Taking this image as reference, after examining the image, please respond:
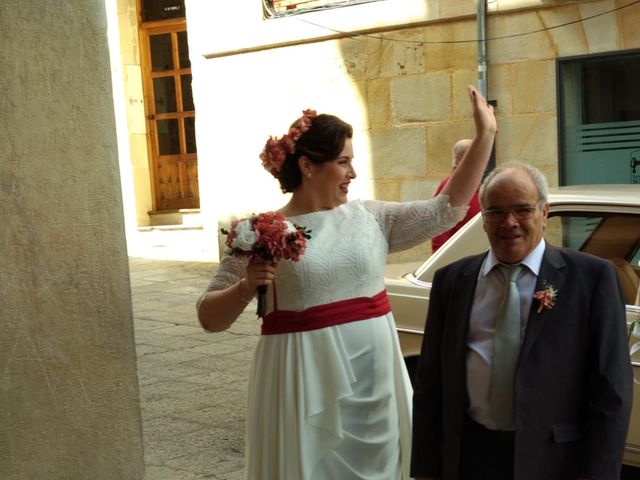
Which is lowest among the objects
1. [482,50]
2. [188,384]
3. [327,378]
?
[188,384]

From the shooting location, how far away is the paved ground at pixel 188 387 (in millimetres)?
5812

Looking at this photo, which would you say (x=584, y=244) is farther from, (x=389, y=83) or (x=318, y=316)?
(x=389, y=83)

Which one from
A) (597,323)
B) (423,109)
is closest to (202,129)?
(423,109)

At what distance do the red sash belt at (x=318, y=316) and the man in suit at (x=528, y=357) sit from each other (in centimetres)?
64

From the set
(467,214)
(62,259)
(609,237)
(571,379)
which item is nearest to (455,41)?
(467,214)

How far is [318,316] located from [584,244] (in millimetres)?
1872

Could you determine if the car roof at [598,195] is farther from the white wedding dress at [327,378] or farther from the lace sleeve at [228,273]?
the lace sleeve at [228,273]

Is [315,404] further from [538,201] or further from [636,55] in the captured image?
[636,55]

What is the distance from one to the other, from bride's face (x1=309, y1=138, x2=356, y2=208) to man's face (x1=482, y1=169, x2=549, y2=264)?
2.84 feet

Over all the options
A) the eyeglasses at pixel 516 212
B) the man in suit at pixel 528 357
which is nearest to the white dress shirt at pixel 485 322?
the man in suit at pixel 528 357

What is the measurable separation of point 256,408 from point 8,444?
4.09 feet

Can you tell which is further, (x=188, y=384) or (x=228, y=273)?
(x=188, y=384)

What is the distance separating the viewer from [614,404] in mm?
2689

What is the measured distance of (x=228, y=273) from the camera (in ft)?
12.2
